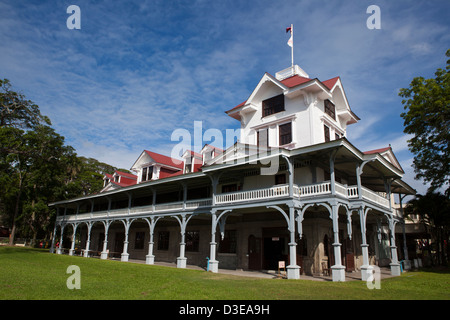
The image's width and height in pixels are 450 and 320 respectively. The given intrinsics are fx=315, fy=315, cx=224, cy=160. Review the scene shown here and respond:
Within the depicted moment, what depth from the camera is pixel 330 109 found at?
23281 mm

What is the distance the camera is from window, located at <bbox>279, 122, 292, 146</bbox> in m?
21.8

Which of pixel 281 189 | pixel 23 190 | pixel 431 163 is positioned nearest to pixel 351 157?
pixel 281 189

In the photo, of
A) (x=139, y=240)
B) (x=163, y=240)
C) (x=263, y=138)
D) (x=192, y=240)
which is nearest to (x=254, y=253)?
(x=192, y=240)

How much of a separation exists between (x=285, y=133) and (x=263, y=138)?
5.80 ft

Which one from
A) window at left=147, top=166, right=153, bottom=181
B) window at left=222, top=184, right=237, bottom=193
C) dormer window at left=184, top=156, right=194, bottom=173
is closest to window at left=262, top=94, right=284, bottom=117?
window at left=222, top=184, right=237, bottom=193

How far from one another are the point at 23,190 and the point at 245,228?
35.1 m

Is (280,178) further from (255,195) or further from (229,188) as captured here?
(229,188)

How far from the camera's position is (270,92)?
23.6 metres

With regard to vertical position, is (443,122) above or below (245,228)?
above

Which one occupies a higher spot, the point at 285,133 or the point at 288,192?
the point at 285,133

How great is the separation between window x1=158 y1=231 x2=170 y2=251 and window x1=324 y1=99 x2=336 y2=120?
17.7m

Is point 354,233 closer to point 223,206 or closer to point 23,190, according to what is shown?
point 223,206

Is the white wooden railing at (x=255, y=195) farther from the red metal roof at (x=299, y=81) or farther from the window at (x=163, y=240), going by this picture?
the window at (x=163, y=240)
